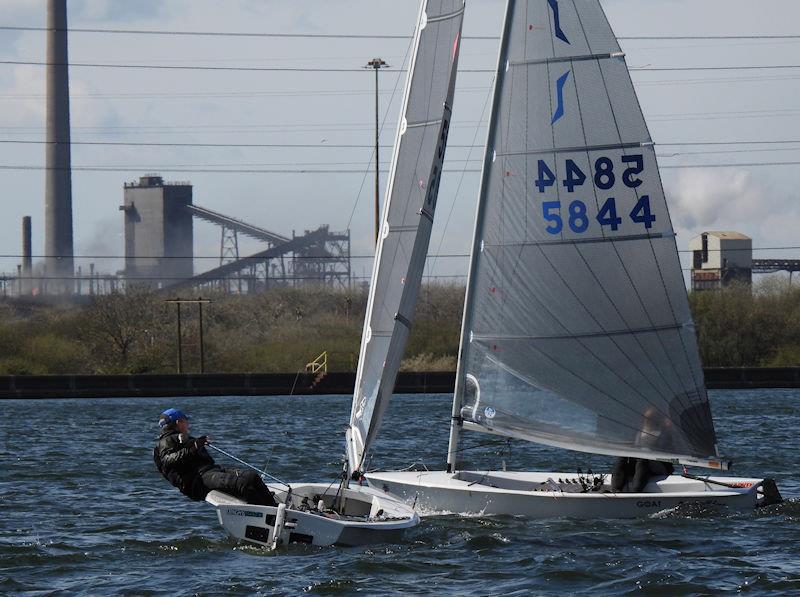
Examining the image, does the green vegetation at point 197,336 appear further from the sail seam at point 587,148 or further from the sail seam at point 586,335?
the sail seam at point 587,148

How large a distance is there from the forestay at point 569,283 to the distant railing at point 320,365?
4113 cm

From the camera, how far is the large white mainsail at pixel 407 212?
17906 mm

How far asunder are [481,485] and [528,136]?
4.68 metres

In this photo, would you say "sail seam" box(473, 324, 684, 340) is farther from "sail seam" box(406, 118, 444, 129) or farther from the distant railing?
the distant railing

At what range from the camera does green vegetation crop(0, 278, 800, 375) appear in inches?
2571

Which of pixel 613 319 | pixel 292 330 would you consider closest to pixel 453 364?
pixel 292 330

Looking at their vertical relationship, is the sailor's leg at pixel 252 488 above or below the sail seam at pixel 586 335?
below

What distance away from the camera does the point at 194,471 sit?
1662cm

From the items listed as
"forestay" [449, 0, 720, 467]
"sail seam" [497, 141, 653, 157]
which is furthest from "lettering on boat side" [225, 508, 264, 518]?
"sail seam" [497, 141, 653, 157]

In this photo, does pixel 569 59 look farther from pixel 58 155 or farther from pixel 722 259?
pixel 58 155

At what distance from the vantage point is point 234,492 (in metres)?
16.3

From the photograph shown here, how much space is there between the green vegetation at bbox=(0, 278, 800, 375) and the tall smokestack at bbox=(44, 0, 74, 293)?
19.2 metres

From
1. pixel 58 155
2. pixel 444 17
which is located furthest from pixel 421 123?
pixel 58 155

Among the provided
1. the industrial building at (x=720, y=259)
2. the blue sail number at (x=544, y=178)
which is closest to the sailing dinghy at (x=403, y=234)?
the blue sail number at (x=544, y=178)
